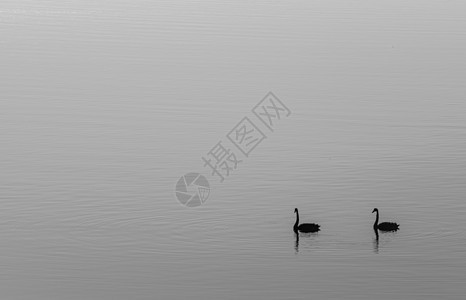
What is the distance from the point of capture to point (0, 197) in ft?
115

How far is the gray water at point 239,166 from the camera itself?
29.1 meters

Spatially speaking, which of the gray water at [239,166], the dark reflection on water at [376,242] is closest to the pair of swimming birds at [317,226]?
the dark reflection on water at [376,242]

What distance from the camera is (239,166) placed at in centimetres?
3981

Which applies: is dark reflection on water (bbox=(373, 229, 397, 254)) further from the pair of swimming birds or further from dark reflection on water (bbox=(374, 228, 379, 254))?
the pair of swimming birds

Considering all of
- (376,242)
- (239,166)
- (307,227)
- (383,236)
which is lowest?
(376,242)

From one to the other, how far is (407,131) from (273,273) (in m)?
17.2

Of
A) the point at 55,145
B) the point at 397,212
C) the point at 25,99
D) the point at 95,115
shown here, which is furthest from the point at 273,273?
the point at 25,99

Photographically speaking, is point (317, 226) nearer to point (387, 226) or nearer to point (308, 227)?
point (308, 227)

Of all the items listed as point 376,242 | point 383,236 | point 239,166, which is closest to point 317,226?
point 376,242

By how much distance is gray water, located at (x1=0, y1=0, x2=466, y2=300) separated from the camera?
29.1 meters

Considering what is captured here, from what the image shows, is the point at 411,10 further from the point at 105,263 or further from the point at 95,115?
the point at 105,263

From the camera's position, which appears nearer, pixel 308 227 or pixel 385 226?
pixel 308 227

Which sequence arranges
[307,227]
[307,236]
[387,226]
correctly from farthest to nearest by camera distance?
[387,226] → [307,236] → [307,227]

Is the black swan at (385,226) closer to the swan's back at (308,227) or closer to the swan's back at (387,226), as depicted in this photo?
the swan's back at (387,226)
